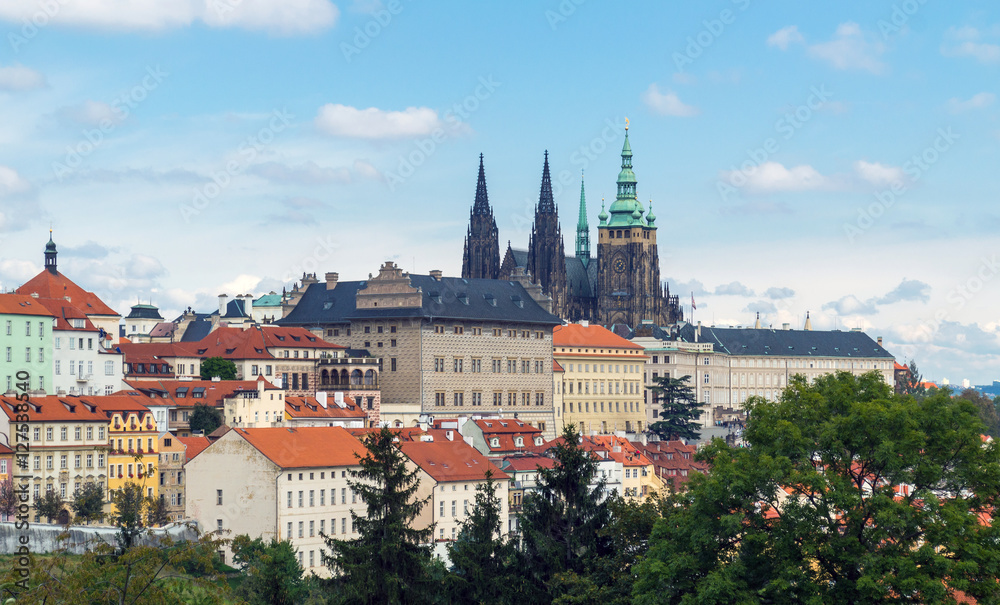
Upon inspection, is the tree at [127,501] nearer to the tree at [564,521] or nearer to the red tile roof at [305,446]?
the red tile roof at [305,446]

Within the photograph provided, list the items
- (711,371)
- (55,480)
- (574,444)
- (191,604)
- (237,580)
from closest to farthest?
(574,444)
(191,604)
(237,580)
(55,480)
(711,371)

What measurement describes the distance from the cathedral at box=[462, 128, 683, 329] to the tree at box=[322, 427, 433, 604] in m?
134

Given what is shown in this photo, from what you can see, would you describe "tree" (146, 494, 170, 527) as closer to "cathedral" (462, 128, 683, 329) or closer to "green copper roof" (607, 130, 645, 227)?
"cathedral" (462, 128, 683, 329)

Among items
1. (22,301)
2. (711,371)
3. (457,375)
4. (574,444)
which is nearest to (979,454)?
(574,444)

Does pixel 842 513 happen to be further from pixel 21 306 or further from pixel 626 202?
pixel 626 202

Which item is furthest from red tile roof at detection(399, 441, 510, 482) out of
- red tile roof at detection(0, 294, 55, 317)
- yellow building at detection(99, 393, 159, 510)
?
red tile roof at detection(0, 294, 55, 317)

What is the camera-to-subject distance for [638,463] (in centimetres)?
10712

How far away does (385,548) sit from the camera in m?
48.4

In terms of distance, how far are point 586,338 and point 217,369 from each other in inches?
1896

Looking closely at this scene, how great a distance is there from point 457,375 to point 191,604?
73.3m

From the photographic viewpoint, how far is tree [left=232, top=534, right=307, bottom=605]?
50.2 metres

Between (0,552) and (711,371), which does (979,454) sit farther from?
(711,371)

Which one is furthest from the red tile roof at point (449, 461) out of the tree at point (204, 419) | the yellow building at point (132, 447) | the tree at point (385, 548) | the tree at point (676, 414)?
the tree at point (676, 414)

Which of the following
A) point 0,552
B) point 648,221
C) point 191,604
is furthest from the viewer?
point 648,221
